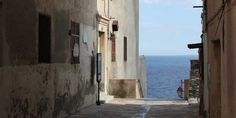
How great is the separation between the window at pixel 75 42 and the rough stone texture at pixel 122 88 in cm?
691

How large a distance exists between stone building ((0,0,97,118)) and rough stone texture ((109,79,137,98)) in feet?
14.7

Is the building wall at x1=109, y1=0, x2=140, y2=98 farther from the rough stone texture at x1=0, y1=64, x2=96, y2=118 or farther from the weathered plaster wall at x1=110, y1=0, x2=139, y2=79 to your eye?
the rough stone texture at x1=0, y1=64, x2=96, y2=118

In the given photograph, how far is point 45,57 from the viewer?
1397 cm

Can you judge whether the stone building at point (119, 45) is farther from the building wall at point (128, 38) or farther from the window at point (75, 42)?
the window at point (75, 42)

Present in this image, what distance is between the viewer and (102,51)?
22828 mm

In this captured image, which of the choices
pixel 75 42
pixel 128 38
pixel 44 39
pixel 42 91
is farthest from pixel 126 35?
pixel 42 91

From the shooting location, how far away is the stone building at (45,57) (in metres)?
11.3

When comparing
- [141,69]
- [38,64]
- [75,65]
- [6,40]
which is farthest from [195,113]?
[141,69]

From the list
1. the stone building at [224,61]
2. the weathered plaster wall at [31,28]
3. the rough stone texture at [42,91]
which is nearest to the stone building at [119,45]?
the rough stone texture at [42,91]

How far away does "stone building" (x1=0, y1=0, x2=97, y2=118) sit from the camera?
1130cm

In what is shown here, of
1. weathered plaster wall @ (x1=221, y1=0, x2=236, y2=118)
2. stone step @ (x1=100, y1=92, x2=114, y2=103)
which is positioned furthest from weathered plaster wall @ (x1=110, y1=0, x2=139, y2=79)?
weathered plaster wall @ (x1=221, y1=0, x2=236, y2=118)

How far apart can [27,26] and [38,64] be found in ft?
3.85

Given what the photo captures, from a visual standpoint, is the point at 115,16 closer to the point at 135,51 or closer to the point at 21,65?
the point at 135,51

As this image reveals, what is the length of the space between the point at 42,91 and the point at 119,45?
1403 cm
